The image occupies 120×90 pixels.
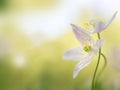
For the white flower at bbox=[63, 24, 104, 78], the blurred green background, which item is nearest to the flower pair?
the white flower at bbox=[63, 24, 104, 78]

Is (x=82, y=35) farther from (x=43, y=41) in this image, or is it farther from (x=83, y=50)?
(x=43, y=41)

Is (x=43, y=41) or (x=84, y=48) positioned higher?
(x=84, y=48)

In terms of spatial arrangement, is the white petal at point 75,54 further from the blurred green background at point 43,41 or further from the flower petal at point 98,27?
the blurred green background at point 43,41

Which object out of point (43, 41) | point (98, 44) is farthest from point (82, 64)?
point (43, 41)

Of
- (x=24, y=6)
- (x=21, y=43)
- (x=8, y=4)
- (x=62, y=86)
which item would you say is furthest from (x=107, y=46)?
(x=8, y=4)

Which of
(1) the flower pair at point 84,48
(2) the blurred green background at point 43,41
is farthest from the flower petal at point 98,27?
→ (2) the blurred green background at point 43,41

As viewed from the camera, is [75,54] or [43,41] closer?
[75,54]

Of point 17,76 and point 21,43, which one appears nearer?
point 17,76

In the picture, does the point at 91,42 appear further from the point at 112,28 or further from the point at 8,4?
the point at 8,4
